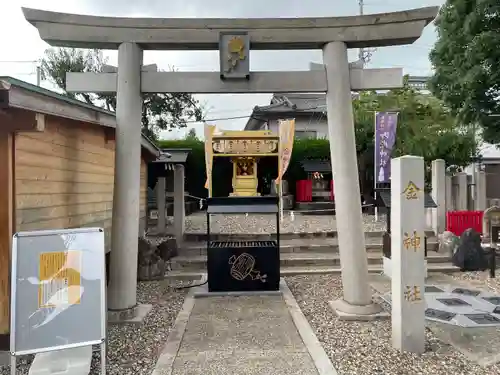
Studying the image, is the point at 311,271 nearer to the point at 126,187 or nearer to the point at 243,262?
the point at 243,262

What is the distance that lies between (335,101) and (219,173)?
1556 centimetres

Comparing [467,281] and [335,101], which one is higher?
[335,101]

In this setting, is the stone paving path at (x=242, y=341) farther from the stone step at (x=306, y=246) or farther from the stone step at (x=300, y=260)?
the stone step at (x=306, y=246)

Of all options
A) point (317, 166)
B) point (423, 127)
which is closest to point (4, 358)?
point (423, 127)

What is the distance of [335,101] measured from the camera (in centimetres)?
548

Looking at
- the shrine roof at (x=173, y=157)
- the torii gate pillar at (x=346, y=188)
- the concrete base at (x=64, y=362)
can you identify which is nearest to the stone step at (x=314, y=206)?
the shrine roof at (x=173, y=157)

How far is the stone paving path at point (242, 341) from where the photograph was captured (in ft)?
12.6

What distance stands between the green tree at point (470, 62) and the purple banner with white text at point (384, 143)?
5.57ft

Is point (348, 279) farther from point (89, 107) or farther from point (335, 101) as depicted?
point (89, 107)

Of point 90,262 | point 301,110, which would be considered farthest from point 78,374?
point 301,110

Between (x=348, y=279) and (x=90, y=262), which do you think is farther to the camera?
(x=348, y=279)

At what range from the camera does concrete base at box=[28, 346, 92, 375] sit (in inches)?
144

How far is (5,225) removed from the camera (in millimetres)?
4227

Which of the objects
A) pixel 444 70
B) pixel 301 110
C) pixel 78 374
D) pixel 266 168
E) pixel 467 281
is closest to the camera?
pixel 78 374
